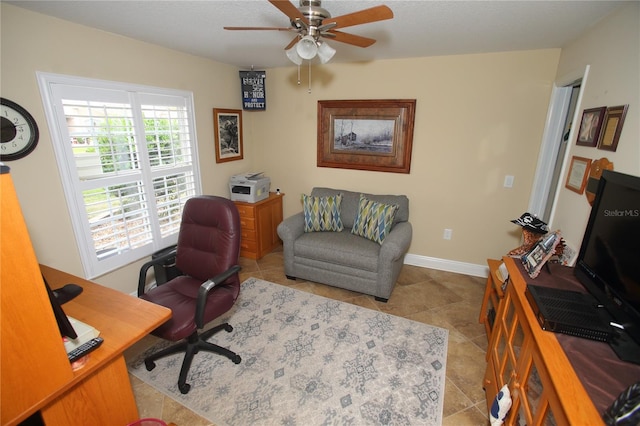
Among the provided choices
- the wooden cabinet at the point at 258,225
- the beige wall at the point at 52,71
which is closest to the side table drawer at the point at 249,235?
the wooden cabinet at the point at 258,225

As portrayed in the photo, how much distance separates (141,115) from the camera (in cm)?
262

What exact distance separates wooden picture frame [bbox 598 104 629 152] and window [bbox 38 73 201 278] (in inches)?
135

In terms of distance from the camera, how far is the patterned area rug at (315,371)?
1758 millimetres

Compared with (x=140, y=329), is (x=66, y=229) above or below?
above

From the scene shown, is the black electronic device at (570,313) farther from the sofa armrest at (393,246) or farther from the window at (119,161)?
the window at (119,161)

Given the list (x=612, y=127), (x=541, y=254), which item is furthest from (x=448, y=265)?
(x=612, y=127)

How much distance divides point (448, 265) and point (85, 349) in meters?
3.43

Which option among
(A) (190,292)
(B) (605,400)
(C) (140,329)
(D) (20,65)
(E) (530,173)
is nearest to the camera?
(B) (605,400)

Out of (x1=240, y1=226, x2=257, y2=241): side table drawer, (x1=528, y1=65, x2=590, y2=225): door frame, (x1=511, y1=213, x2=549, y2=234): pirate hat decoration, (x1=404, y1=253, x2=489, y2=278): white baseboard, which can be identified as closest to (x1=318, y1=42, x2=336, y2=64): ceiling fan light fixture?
(x1=511, y1=213, x2=549, y2=234): pirate hat decoration

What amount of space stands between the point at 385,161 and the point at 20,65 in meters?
3.18

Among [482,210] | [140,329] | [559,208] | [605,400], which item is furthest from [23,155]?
[482,210]

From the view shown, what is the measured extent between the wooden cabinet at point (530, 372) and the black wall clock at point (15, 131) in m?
3.03

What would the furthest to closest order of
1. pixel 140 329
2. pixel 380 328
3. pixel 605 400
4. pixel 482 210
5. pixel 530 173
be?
pixel 482 210, pixel 530 173, pixel 380 328, pixel 140 329, pixel 605 400

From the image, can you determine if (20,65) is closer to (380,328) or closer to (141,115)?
(141,115)
